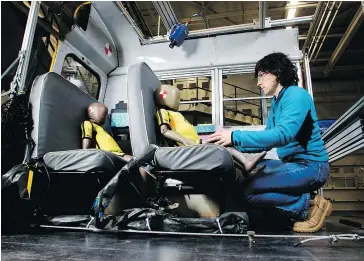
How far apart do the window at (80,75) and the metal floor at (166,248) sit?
8.00ft

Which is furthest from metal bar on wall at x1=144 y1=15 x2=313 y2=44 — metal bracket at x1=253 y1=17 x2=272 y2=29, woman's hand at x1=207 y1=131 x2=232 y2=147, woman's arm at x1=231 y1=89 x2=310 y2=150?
woman's hand at x1=207 y1=131 x2=232 y2=147

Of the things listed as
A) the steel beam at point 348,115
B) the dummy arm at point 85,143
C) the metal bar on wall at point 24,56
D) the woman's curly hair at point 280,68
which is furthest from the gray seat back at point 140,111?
the steel beam at point 348,115

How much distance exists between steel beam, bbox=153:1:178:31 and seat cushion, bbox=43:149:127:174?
2.49 metres

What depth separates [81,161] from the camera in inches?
66.9

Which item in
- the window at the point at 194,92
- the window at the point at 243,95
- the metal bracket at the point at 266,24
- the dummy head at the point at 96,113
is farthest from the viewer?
the window at the point at 243,95

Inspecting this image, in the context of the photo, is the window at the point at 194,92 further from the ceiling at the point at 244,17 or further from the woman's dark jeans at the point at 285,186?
the woman's dark jeans at the point at 285,186

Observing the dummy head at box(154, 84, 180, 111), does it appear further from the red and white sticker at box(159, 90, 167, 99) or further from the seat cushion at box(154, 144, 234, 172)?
the seat cushion at box(154, 144, 234, 172)

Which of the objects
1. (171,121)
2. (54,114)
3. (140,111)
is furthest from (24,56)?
(171,121)

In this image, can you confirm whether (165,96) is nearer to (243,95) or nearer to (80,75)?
(80,75)

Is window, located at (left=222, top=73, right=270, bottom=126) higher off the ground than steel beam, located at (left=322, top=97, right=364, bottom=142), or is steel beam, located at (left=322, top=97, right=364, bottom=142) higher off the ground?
window, located at (left=222, top=73, right=270, bottom=126)

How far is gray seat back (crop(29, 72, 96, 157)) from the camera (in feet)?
6.39

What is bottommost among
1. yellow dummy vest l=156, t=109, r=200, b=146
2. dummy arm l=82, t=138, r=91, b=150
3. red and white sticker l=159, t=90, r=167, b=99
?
dummy arm l=82, t=138, r=91, b=150

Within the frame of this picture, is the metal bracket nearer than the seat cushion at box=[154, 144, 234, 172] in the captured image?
No

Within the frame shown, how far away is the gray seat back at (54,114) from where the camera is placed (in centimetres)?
195
